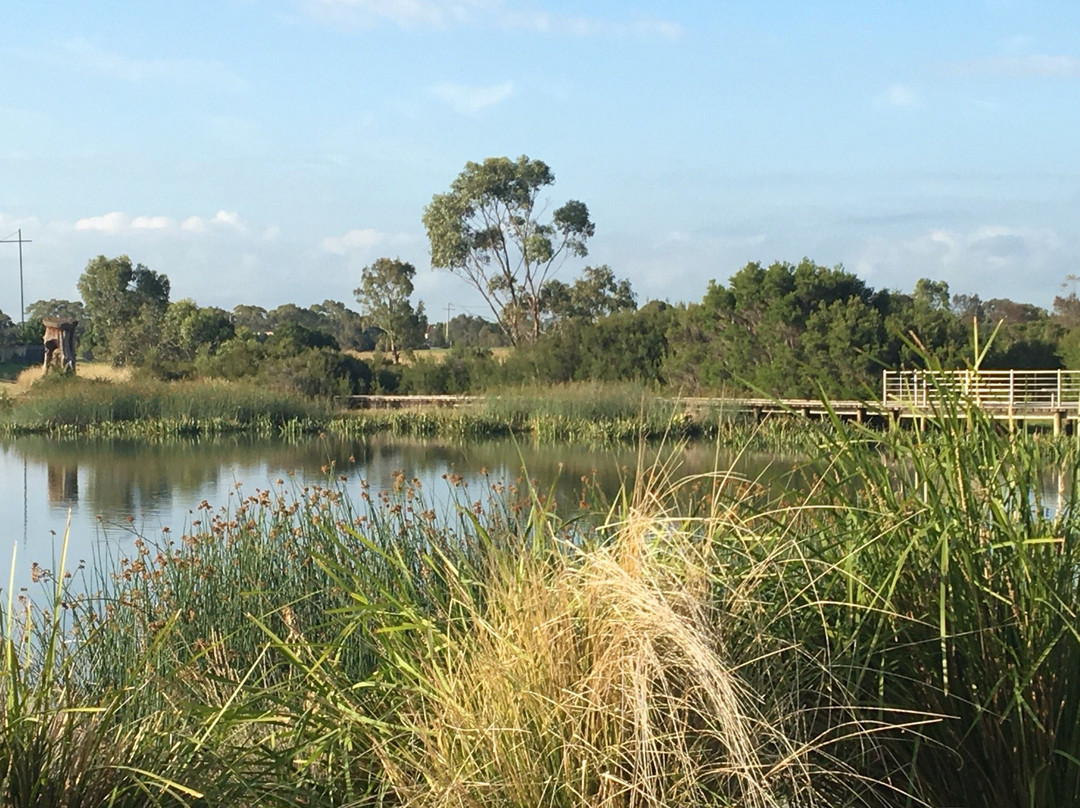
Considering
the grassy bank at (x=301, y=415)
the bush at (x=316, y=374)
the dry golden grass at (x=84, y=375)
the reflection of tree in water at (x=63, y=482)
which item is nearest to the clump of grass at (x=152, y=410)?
the grassy bank at (x=301, y=415)

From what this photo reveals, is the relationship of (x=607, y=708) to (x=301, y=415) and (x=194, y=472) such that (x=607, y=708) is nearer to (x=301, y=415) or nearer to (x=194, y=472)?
(x=194, y=472)

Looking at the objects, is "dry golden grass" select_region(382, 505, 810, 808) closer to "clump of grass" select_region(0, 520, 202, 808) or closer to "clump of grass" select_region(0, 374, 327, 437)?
"clump of grass" select_region(0, 520, 202, 808)

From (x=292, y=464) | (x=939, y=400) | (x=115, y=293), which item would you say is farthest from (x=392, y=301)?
(x=939, y=400)

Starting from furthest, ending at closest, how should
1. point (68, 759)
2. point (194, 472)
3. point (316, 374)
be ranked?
point (316, 374)
point (194, 472)
point (68, 759)

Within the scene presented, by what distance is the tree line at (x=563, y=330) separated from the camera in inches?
999

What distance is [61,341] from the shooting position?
3183cm

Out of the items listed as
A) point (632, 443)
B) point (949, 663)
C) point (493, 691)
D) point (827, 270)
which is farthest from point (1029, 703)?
point (827, 270)

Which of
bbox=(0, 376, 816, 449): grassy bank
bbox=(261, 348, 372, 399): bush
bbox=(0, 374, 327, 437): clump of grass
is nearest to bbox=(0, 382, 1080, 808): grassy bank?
bbox=(0, 376, 816, 449): grassy bank

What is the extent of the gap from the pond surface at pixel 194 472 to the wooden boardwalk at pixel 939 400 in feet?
6.10

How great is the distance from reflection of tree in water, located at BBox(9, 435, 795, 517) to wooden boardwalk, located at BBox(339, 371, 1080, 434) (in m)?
1.69

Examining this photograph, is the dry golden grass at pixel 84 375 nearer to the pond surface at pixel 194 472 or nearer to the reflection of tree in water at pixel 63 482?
the pond surface at pixel 194 472

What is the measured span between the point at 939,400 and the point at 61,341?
106 feet

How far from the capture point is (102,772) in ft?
7.74

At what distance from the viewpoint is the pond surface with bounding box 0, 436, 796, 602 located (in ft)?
33.0
